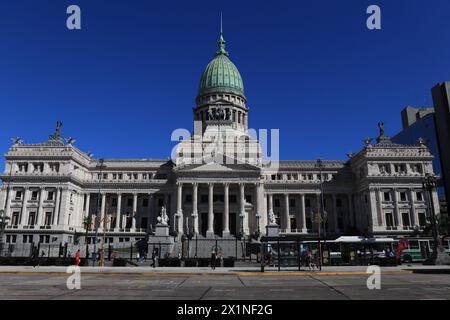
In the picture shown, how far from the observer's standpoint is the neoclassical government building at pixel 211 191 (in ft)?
238

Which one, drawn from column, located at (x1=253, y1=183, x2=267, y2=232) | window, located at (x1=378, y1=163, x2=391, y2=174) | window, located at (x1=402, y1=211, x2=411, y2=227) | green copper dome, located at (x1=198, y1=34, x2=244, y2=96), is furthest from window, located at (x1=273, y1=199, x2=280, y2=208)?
green copper dome, located at (x1=198, y1=34, x2=244, y2=96)

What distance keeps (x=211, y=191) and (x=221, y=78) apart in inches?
1660


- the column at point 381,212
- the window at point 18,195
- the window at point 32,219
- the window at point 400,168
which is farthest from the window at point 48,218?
the window at point 400,168

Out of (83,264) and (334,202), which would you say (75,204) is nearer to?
(83,264)

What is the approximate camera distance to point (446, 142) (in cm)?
418

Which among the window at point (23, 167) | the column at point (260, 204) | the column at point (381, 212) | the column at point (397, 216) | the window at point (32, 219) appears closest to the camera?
the column at point (397, 216)

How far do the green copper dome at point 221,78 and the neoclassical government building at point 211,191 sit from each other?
20441mm

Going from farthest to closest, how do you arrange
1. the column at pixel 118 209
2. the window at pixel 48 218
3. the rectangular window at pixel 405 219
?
the column at pixel 118 209 → the window at pixel 48 218 → the rectangular window at pixel 405 219

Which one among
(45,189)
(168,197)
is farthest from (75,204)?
(168,197)

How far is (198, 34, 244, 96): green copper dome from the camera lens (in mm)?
104062

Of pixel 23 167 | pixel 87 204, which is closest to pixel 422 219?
pixel 87 204

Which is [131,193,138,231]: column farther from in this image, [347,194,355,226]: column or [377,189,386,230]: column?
[377,189,386,230]: column

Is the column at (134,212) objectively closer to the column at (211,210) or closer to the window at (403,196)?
the column at (211,210)

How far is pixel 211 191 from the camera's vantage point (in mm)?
75375
